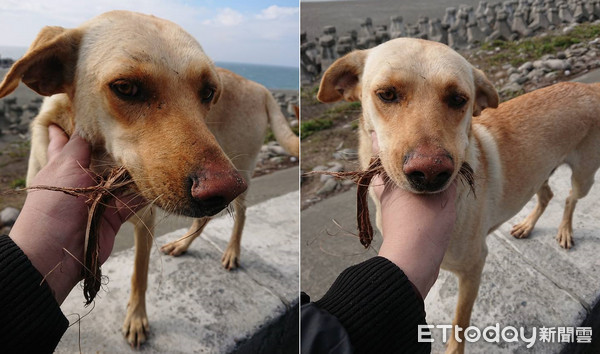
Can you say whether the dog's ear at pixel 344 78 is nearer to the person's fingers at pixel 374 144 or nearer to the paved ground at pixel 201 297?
the person's fingers at pixel 374 144

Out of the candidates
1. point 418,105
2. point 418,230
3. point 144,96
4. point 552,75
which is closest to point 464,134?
point 418,105

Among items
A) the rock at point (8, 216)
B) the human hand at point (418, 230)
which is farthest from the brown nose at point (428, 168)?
the rock at point (8, 216)

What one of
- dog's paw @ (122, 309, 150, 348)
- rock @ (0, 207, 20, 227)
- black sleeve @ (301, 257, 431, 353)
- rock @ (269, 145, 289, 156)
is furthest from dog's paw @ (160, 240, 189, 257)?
rock @ (269, 145, 289, 156)

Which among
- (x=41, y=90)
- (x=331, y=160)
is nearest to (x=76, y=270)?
(x=41, y=90)

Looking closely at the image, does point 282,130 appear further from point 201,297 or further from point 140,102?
point 140,102

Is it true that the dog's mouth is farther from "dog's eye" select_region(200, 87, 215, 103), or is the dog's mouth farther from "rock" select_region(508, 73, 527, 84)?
"rock" select_region(508, 73, 527, 84)
